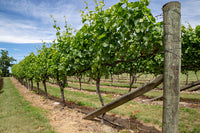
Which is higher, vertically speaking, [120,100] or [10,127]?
[120,100]

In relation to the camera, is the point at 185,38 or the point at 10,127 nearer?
the point at 10,127

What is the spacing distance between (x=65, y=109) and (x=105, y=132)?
442 centimetres

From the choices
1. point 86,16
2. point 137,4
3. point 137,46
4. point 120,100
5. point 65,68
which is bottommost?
point 120,100

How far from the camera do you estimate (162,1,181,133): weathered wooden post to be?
2.21 m

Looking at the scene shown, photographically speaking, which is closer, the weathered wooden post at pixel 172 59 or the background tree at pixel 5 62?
the weathered wooden post at pixel 172 59

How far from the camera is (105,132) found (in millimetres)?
4648

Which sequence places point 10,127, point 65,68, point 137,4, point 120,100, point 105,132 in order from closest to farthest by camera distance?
point 137,4, point 120,100, point 105,132, point 10,127, point 65,68

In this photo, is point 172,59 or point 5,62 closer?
point 172,59

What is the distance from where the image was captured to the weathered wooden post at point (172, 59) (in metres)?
2.21

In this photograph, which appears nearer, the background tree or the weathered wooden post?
the weathered wooden post

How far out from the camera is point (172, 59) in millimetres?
2221

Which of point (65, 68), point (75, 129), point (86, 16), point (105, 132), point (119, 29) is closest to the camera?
point (119, 29)

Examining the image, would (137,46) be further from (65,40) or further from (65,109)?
(65,109)

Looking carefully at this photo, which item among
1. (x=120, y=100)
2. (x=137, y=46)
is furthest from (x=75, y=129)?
(x=137, y=46)
